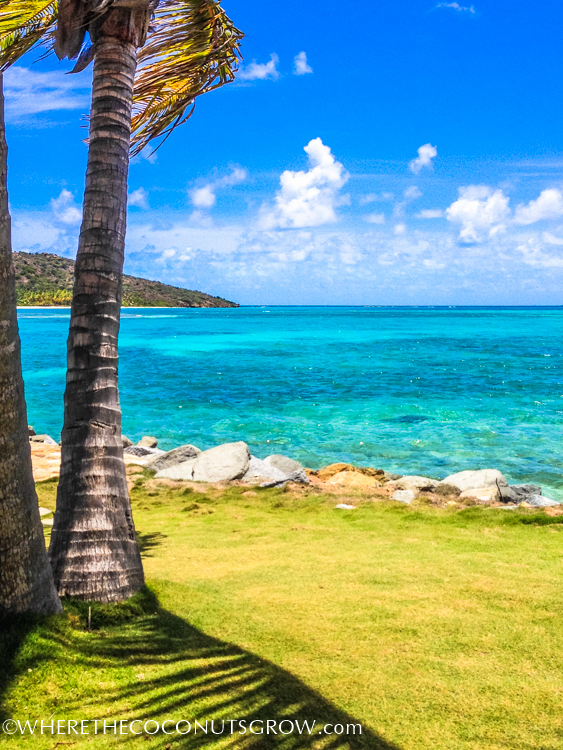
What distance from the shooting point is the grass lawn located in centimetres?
364

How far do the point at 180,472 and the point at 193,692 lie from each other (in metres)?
10.5

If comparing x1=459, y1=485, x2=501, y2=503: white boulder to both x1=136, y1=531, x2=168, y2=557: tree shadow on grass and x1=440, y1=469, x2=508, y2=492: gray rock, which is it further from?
x1=136, y1=531, x2=168, y2=557: tree shadow on grass

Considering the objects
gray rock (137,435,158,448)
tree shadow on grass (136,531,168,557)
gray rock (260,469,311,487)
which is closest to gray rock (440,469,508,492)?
gray rock (260,469,311,487)

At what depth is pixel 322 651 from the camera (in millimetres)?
4602

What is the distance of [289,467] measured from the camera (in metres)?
15.5

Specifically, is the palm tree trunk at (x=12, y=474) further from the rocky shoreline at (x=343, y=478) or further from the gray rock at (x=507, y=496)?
the gray rock at (x=507, y=496)

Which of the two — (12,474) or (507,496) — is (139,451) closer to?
(507,496)

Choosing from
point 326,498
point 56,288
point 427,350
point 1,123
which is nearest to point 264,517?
point 326,498

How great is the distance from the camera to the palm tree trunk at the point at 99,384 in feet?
16.2

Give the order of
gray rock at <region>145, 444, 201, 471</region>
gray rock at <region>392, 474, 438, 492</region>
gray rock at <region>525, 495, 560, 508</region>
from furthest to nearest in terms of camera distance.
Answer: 1. gray rock at <region>145, 444, 201, 471</region>
2. gray rock at <region>392, 474, 438, 492</region>
3. gray rock at <region>525, 495, 560, 508</region>

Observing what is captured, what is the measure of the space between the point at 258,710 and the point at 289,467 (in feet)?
38.6

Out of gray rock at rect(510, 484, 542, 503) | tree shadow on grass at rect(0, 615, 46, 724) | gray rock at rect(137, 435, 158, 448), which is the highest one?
tree shadow on grass at rect(0, 615, 46, 724)

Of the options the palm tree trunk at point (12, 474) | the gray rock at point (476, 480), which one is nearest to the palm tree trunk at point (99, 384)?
the palm tree trunk at point (12, 474)

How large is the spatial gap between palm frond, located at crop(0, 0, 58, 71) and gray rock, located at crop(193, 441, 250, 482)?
371 inches
